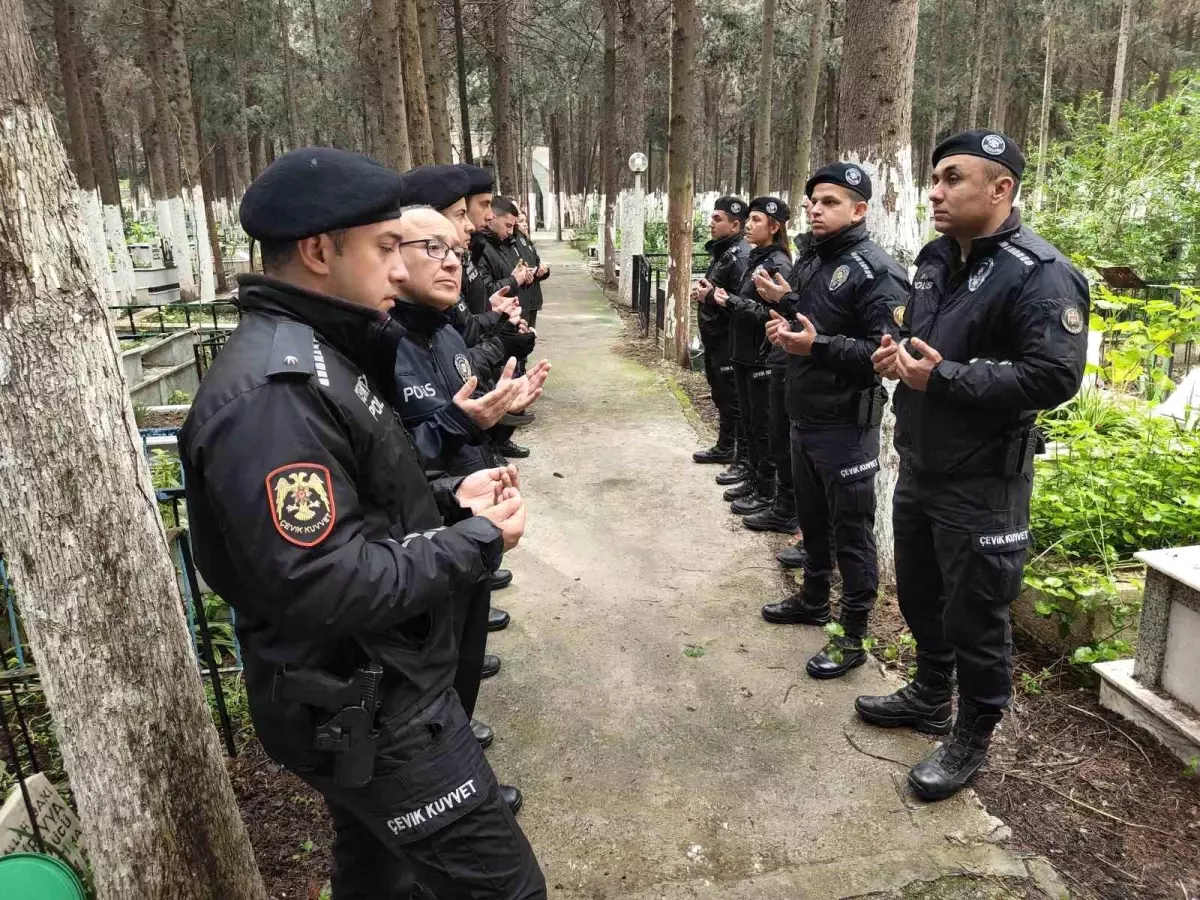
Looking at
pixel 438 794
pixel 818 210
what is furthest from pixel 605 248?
pixel 438 794

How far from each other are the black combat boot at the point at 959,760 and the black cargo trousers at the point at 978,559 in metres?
0.06

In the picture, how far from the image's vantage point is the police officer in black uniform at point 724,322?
613cm

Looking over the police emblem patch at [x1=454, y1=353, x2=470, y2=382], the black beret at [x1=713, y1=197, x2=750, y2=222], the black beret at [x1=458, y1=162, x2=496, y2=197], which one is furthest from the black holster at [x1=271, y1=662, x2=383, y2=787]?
the black beret at [x1=713, y1=197, x2=750, y2=222]

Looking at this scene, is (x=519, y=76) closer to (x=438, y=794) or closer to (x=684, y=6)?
(x=684, y=6)

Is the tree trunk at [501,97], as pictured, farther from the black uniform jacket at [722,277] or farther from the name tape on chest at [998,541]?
the name tape on chest at [998,541]

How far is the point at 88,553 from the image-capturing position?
6.16ft

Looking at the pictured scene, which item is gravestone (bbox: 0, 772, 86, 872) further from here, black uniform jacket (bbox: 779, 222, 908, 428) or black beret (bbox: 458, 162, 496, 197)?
black beret (bbox: 458, 162, 496, 197)

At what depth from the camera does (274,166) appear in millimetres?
1711

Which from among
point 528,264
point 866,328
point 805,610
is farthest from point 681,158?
point 805,610

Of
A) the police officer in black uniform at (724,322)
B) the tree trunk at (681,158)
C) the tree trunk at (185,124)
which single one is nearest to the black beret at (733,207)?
the police officer in black uniform at (724,322)

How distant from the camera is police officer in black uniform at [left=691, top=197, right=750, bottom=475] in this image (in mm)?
6129

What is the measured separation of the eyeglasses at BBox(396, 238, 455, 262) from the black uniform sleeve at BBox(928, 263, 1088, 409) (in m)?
1.79

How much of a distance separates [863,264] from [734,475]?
2.88 meters

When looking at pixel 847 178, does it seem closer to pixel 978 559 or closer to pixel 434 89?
pixel 978 559
